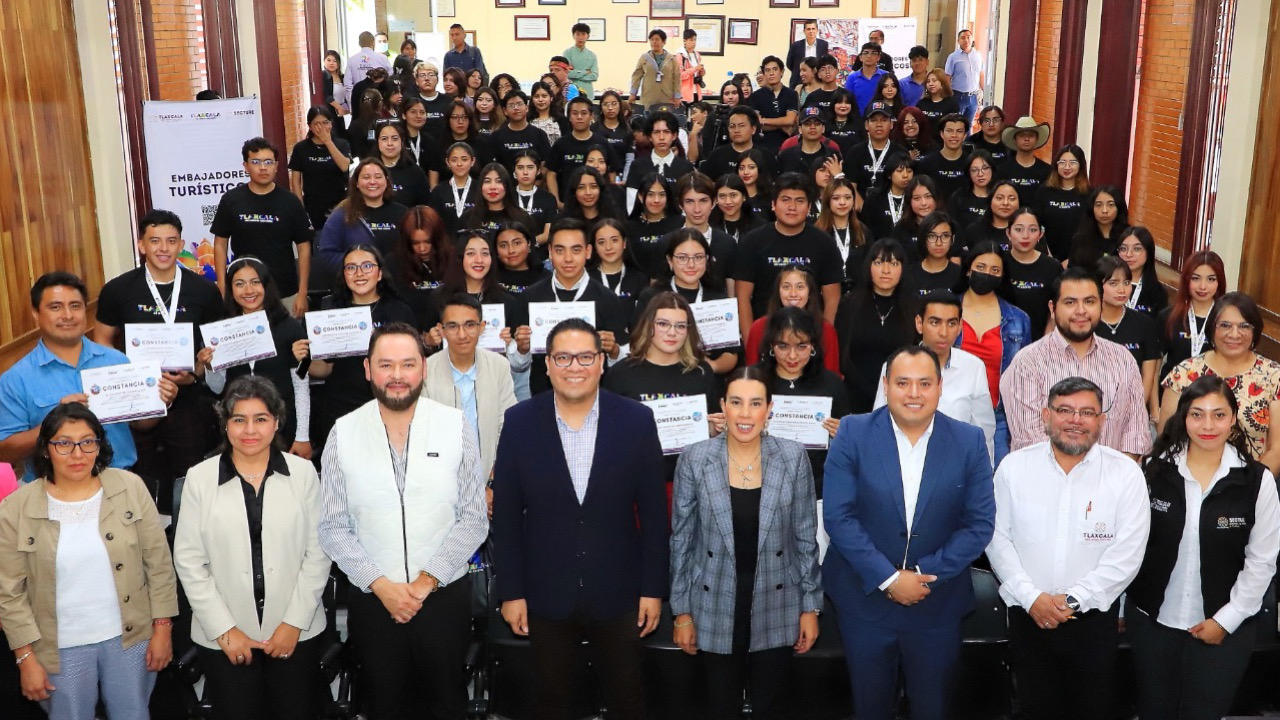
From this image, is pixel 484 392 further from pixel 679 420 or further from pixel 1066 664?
pixel 1066 664

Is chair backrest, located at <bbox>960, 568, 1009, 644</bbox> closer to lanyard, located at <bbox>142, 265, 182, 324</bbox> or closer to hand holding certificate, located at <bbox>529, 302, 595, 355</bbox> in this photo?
hand holding certificate, located at <bbox>529, 302, 595, 355</bbox>

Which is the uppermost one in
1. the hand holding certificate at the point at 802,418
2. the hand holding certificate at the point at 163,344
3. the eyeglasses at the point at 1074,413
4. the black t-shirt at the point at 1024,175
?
the black t-shirt at the point at 1024,175

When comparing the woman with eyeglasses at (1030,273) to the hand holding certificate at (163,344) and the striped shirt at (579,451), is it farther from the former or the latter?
the hand holding certificate at (163,344)

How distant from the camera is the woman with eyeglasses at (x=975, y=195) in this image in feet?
27.3

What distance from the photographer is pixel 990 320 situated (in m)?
5.92

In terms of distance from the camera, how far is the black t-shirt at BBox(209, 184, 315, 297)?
24.3 feet

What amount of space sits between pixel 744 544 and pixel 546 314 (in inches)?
72.1

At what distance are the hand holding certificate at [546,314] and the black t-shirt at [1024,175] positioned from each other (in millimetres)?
4681

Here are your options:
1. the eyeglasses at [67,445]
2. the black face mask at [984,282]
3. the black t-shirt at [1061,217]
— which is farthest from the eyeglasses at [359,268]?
the black t-shirt at [1061,217]

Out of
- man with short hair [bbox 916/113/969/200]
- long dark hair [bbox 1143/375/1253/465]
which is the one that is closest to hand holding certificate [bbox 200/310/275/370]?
long dark hair [bbox 1143/375/1253/465]

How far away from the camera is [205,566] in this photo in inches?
165

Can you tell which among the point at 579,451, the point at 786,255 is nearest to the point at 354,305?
the point at 579,451

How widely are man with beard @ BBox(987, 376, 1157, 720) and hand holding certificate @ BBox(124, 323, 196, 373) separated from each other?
3.62 m

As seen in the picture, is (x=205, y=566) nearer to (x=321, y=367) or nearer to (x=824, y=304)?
(x=321, y=367)
